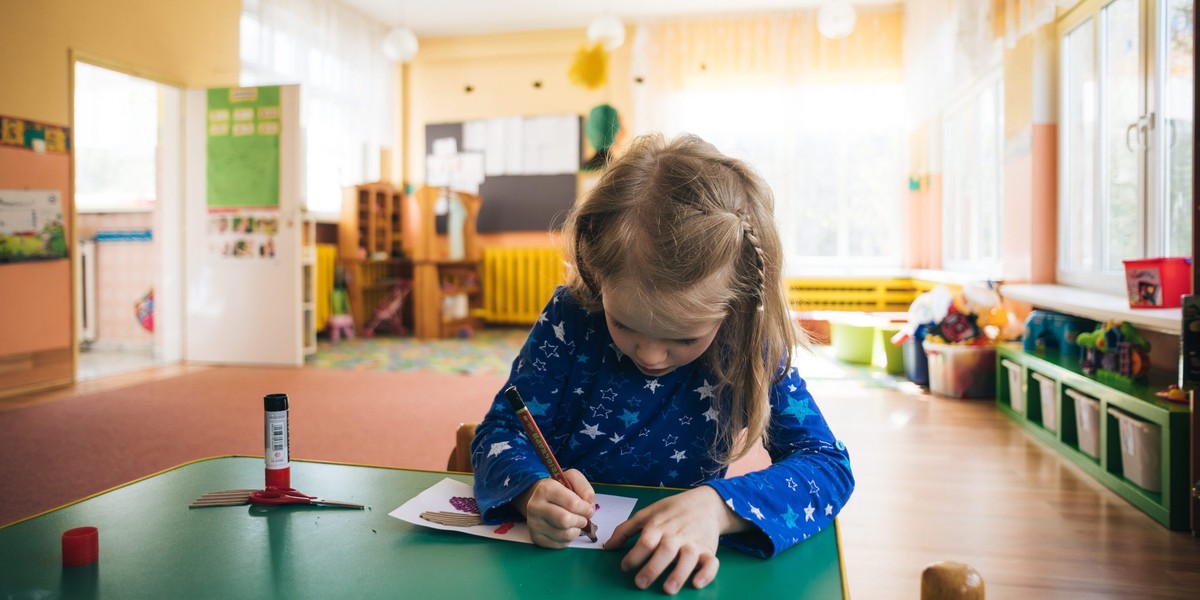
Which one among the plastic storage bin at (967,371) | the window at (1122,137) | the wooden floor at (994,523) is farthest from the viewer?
the plastic storage bin at (967,371)

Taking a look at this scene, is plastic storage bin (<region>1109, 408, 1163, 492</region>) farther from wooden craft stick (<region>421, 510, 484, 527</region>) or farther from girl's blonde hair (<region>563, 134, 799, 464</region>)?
wooden craft stick (<region>421, 510, 484, 527</region>)

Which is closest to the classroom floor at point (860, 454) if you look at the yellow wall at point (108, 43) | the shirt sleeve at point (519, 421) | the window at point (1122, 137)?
the window at point (1122, 137)

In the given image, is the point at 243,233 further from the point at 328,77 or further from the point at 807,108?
the point at 807,108

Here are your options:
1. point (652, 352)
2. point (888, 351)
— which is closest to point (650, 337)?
point (652, 352)

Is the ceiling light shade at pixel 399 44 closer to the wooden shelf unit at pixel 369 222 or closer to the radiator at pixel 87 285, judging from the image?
the wooden shelf unit at pixel 369 222

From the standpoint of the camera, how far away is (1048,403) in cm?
296

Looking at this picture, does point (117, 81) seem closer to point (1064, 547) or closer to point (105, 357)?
point (105, 357)

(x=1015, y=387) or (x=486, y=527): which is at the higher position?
(x=486, y=527)

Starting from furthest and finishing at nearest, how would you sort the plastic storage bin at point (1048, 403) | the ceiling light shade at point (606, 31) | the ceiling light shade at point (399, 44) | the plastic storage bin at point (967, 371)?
the ceiling light shade at point (399, 44) < the ceiling light shade at point (606, 31) < the plastic storage bin at point (967, 371) < the plastic storage bin at point (1048, 403)

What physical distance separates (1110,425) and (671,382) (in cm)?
207

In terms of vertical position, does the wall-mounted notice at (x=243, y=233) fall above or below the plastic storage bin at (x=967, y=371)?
above

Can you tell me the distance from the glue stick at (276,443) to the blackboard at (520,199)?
637cm

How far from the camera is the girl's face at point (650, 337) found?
2.71ft

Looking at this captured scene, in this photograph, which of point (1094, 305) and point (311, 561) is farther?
point (1094, 305)
